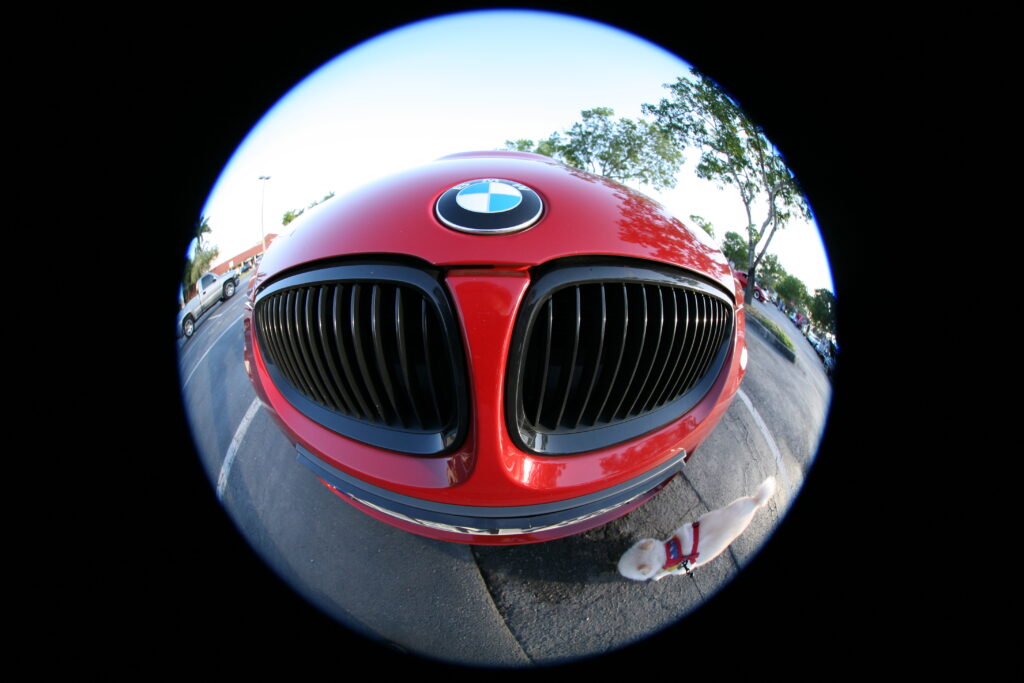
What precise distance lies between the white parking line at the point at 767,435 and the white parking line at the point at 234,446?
6.14 feet

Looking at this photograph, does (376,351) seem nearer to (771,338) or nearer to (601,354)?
(601,354)

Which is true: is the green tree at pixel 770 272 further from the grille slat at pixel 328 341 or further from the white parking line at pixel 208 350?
the white parking line at pixel 208 350

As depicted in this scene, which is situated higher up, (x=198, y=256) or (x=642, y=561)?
(x=198, y=256)

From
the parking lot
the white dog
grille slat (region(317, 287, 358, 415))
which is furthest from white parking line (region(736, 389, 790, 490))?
grille slat (region(317, 287, 358, 415))

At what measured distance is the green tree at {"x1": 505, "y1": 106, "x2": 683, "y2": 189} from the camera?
138 cm

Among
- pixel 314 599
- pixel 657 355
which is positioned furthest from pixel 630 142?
pixel 314 599

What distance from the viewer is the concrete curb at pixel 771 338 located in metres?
1.31

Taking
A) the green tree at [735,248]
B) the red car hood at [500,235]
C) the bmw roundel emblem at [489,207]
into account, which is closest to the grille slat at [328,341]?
the red car hood at [500,235]

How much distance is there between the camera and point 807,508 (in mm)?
1367

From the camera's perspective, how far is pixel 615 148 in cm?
147

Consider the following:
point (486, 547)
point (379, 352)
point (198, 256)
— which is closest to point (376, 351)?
point (379, 352)

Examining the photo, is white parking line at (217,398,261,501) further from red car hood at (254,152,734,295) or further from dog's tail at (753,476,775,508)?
dog's tail at (753,476,775,508)

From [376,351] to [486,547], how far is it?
2.76ft

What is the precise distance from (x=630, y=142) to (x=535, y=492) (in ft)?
4.62
